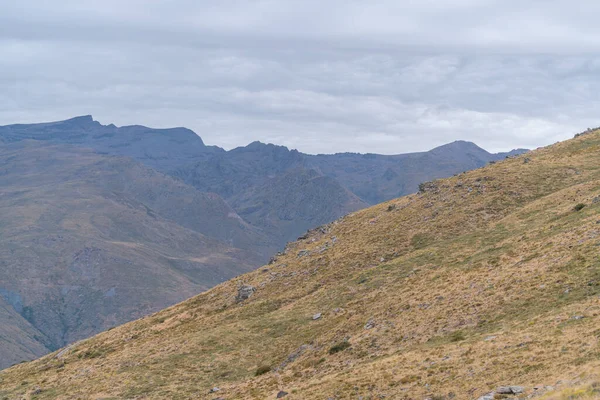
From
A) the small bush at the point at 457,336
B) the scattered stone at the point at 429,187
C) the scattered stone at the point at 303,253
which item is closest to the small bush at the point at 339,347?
the small bush at the point at 457,336

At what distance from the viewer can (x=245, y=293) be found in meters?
78.3

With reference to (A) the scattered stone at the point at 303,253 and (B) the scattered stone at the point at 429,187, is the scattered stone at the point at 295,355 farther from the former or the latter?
(B) the scattered stone at the point at 429,187

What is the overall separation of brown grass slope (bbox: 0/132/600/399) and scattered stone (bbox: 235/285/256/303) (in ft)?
3.81

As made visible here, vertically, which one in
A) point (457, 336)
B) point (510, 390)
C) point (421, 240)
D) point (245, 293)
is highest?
point (421, 240)

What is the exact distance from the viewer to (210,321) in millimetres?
72625

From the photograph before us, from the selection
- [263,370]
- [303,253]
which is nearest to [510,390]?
[263,370]

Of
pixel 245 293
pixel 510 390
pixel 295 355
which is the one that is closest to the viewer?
pixel 510 390

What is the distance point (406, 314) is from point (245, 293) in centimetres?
3279

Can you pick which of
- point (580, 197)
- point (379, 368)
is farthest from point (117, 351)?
point (580, 197)

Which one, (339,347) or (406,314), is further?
(406,314)

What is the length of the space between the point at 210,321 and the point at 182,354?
37.8 feet

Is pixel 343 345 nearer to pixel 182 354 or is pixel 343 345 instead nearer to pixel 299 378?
pixel 299 378

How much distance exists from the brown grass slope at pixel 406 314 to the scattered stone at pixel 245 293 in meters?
1.16

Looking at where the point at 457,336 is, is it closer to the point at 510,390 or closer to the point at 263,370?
the point at 510,390
